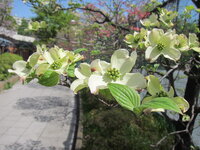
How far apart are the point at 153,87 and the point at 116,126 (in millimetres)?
3358

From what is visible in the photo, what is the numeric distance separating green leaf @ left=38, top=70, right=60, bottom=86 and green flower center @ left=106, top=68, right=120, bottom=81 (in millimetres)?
149

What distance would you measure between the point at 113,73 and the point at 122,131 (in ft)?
10.7

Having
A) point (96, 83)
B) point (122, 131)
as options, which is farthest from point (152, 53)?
point (122, 131)

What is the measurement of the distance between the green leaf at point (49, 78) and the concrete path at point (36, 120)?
121 inches

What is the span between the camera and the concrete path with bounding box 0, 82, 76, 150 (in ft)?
11.8

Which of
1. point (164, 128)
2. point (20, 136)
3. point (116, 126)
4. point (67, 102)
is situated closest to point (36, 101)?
point (67, 102)

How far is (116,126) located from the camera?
12.5 feet

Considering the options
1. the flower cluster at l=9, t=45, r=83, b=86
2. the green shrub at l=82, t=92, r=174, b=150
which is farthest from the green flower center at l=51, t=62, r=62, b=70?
the green shrub at l=82, t=92, r=174, b=150

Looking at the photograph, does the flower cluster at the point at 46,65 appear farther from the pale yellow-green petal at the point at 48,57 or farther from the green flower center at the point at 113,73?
the green flower center at the point at 113,73

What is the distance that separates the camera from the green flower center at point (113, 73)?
54 centimetres

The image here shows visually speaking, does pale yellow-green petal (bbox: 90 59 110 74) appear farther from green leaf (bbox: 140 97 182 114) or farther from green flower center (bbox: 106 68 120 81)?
green leaf (bbox: 140 97 182 114)

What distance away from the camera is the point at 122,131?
11.9ft

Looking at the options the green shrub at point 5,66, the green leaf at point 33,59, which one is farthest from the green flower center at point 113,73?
the green shrub at point 5,66

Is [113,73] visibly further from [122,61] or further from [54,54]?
[54,54]
